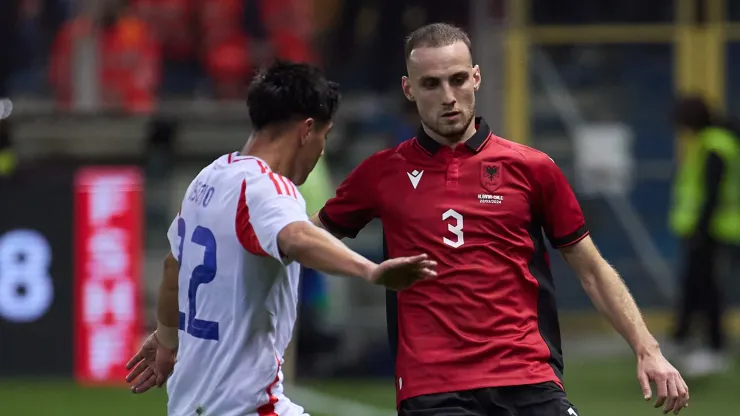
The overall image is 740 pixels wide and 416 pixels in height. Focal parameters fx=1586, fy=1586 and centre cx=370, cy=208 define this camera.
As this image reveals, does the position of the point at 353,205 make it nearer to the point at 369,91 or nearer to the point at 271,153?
the point at 271,153

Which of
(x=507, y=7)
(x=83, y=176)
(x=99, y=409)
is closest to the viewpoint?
(x=99, y=409)

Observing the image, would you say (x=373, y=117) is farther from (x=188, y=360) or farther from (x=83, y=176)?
(x=188, y=360)

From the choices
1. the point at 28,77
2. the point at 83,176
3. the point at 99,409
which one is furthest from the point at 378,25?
the point at 99,409

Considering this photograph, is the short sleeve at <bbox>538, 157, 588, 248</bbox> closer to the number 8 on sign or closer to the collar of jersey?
the collar of jersey

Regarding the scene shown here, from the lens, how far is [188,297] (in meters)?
5.17

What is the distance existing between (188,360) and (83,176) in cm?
846

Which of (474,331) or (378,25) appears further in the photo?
(378,25)

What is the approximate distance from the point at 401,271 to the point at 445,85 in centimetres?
127

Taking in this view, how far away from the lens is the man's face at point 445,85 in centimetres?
557

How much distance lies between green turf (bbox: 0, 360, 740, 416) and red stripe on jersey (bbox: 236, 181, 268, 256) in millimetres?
6147

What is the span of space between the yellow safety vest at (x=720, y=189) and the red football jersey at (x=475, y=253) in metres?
7.63

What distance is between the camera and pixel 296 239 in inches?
184

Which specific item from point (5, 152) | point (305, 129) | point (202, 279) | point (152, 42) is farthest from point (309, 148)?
point (152, 42)

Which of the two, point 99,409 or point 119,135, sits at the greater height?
point 119,135
